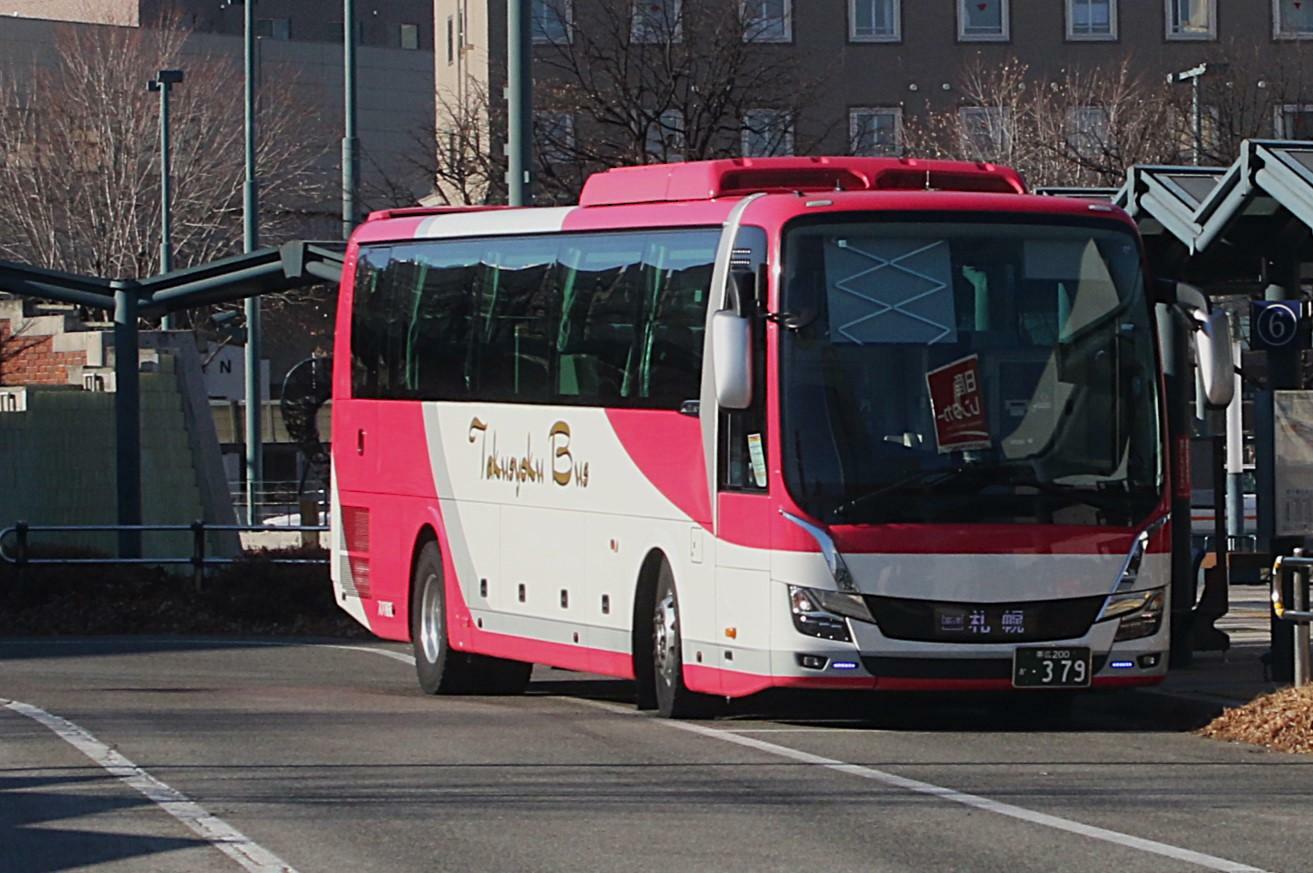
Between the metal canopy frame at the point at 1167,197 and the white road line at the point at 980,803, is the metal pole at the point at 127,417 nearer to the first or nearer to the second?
the metal canopy frame at the point at 1167,197

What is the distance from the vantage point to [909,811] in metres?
11.2

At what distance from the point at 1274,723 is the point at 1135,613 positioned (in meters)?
1.11

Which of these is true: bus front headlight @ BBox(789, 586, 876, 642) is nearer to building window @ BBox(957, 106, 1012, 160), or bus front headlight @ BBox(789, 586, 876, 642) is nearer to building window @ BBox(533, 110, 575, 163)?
building window @ BBox(533, 110, 575, 163)

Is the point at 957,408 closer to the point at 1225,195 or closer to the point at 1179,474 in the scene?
the point at 1179,474

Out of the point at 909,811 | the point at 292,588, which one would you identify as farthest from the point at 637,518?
the point at 292,588

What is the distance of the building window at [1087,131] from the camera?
49.8 meters

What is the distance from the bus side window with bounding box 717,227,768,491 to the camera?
48.1 feet

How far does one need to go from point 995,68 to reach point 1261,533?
1795 inches

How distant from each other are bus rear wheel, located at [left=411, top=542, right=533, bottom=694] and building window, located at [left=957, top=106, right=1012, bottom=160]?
32.6 metres

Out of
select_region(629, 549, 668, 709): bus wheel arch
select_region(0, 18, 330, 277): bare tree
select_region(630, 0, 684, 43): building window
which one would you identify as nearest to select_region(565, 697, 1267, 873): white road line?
select_region(629, 549, 668, 709): bus wheel arch

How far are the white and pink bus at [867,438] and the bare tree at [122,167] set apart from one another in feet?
153

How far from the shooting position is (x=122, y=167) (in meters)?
63.9

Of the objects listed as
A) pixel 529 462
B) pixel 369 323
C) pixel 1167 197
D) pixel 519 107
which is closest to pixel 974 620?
pixel 529 462

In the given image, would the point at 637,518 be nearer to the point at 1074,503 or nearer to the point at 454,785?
the point at 1074,503
